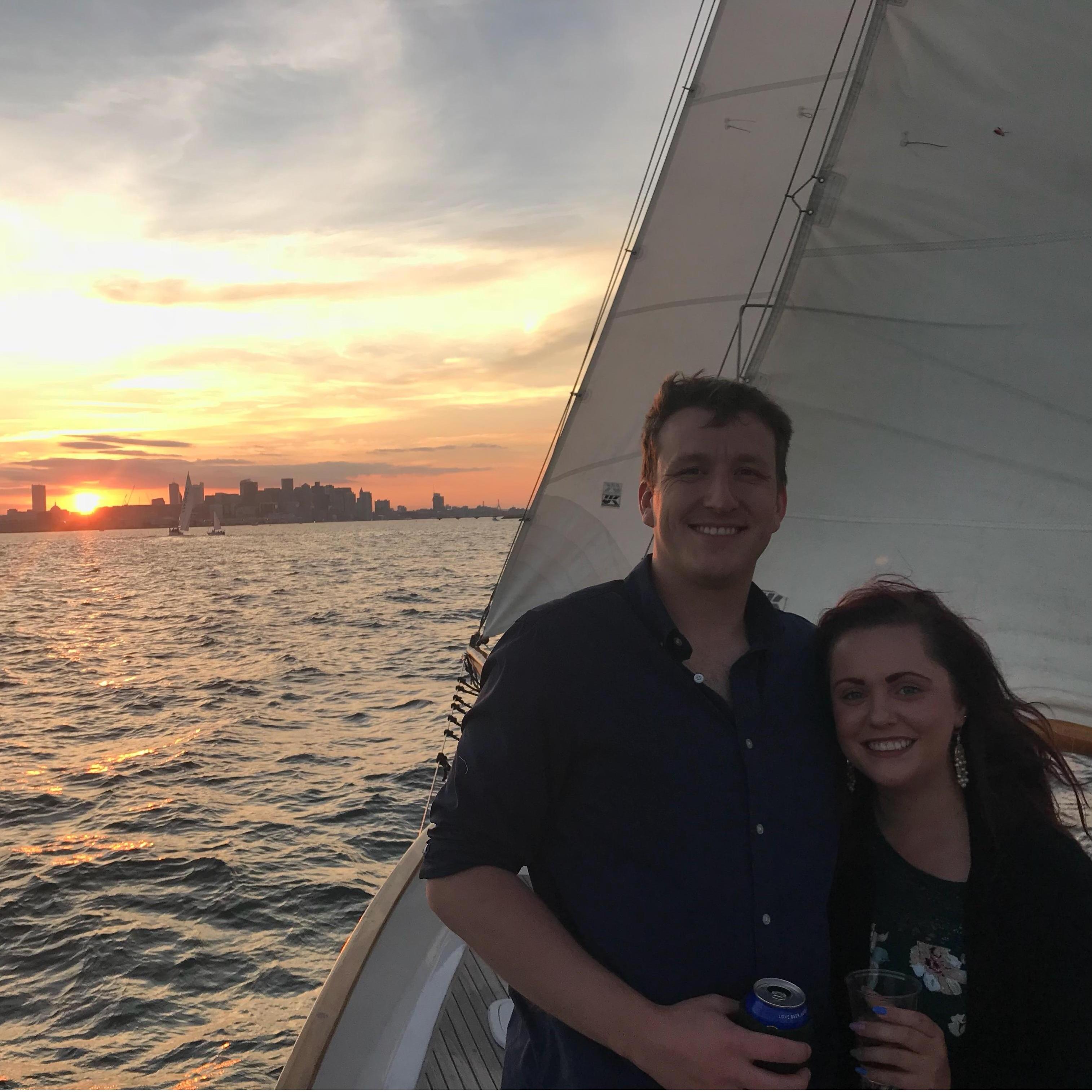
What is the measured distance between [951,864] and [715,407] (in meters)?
0.97

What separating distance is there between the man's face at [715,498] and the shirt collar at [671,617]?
0.20 ft

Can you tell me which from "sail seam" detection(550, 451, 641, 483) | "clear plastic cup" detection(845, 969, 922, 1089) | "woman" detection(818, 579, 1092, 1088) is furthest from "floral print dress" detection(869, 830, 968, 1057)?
"sail seam" detection(550, 451, 641, 483)

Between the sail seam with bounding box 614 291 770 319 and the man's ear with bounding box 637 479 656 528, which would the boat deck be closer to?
the man's ear with bounding box 637 479 656 528

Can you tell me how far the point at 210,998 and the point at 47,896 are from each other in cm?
274

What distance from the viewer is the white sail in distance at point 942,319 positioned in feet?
9.28

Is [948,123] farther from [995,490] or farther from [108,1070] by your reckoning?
[108,1070]

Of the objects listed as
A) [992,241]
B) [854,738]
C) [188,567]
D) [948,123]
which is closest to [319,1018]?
[854,738]

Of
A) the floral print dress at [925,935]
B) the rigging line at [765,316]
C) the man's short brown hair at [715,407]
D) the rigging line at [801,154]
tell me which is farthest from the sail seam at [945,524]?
the floral print dress at [925,935]

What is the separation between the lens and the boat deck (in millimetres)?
2811

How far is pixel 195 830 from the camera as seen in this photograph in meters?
9.51

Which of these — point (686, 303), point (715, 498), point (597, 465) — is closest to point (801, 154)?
point (686, 303)

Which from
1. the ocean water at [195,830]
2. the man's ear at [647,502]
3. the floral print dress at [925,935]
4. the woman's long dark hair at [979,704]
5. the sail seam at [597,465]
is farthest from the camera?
the ocean water at [195,830]

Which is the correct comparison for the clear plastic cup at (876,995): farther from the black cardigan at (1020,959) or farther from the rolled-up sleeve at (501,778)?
the rolled-up sleeve at (501,778)

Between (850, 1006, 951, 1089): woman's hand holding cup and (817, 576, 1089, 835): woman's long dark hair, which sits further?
(817, 576, 1089, 835): woman's long dark hair
